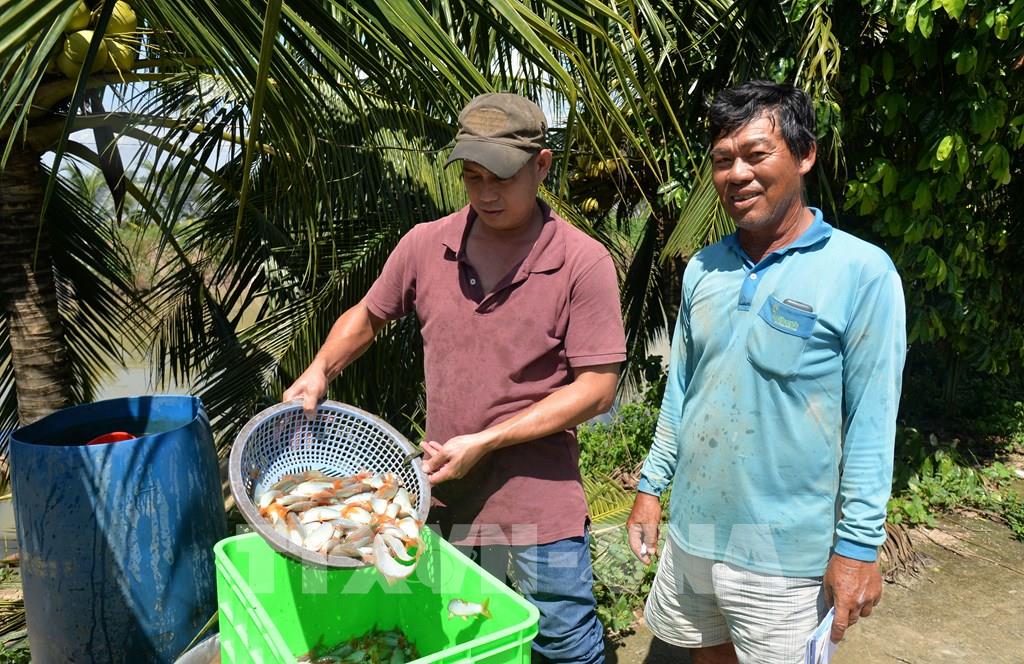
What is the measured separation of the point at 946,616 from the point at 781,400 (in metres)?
2.43

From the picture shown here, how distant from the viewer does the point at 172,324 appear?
16.1ft

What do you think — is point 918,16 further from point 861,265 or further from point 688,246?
point 861,265

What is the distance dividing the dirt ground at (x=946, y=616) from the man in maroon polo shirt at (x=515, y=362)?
1.44 metres

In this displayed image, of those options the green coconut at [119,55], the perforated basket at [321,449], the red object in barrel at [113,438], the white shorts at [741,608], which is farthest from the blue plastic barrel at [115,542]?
the green coconut at [119,55]

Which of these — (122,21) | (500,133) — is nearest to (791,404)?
(500,133)

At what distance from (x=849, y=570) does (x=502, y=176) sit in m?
1.16

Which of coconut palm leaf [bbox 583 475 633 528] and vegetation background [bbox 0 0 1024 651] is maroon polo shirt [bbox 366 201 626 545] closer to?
vegetation background [bbox 0 0 1024 651]

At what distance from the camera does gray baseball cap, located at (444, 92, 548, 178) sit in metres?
1.93

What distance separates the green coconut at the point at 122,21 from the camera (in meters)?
3.27

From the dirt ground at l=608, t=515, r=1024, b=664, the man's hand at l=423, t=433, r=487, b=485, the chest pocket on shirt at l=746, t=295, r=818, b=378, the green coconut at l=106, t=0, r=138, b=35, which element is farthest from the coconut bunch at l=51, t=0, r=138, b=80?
the dirt ground at l=608, t=515, r=1024, b=664

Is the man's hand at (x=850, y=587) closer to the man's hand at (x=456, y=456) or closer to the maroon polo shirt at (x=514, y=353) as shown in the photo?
the maroon polo shirt at (x=514, y=353)

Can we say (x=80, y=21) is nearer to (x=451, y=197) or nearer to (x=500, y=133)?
(x=451, y=197)

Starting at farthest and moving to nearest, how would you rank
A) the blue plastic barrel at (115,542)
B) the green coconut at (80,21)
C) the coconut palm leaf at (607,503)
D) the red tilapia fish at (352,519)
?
the coconut palm leaf at (607,503) → the green coconut at (80,21) → the blue plastic barrel at (115,542) → the red tilapia fish at (352,519)

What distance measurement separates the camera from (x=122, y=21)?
3.32m
